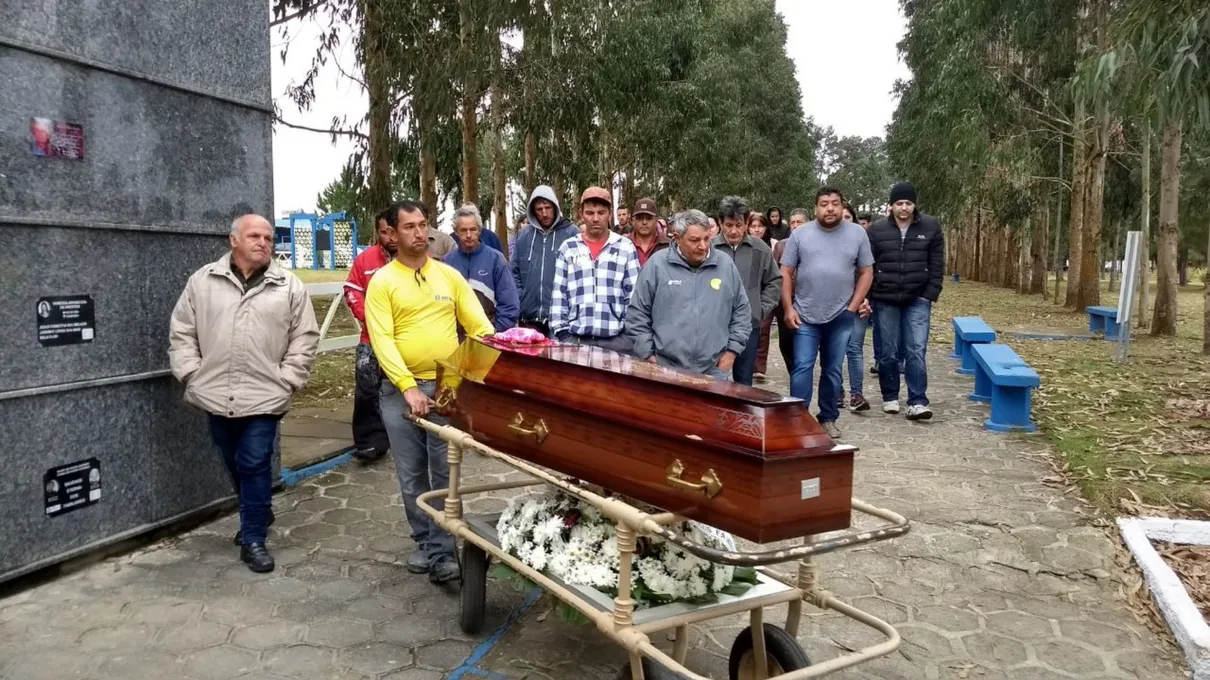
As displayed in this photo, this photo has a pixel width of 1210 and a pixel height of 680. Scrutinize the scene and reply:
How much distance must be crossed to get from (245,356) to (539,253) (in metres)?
2.44

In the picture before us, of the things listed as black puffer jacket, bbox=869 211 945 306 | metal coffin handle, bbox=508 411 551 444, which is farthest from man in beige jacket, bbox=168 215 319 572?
black puffer jacket, bbox=869 211 945 306

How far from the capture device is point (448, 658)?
3805 mm

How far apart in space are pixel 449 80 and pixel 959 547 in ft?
25.5

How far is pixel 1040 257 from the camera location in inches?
1118

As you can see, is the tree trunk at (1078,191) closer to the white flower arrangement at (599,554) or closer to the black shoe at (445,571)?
the black shoe at (445,571)

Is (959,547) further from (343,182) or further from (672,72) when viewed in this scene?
(672,72)

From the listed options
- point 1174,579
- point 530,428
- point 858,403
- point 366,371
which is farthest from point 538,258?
point 1174,579

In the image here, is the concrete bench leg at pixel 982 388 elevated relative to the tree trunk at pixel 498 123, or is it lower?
lower

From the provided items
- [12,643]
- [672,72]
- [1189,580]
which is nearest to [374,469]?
[12,643]

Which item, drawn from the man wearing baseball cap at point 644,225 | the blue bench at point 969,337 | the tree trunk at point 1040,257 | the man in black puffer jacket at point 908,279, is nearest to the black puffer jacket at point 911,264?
the man in black puffer jacket at point 908,279

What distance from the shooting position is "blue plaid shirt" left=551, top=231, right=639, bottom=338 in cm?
543

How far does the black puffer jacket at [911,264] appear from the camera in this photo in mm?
8102

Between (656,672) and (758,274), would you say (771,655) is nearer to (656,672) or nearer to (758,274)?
(656,672)

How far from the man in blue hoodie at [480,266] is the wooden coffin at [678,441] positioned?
7.85 feet
